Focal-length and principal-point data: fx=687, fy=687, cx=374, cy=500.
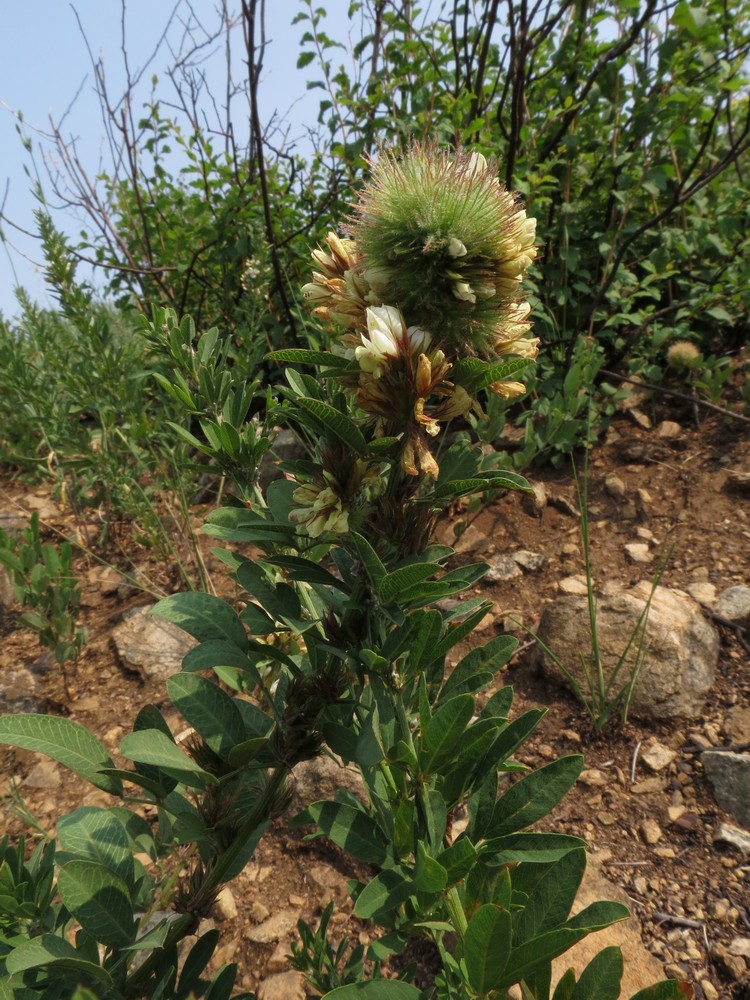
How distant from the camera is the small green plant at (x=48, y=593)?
2.36 m

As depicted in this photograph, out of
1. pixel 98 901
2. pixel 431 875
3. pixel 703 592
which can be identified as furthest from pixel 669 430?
pixel 98 901

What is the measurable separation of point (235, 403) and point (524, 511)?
6.16 feet

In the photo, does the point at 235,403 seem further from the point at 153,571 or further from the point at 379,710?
the point at 153,571

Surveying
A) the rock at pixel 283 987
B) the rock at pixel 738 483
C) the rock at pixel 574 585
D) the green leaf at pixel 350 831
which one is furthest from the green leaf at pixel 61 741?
the rock at pixel 738 483

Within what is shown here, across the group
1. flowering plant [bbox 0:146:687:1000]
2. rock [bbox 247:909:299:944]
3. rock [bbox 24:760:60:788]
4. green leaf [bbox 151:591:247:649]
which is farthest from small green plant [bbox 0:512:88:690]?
green leaf [bbox 151:591:247:649]

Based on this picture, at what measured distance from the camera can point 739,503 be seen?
102 inches

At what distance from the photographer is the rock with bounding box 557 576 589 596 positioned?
235cm

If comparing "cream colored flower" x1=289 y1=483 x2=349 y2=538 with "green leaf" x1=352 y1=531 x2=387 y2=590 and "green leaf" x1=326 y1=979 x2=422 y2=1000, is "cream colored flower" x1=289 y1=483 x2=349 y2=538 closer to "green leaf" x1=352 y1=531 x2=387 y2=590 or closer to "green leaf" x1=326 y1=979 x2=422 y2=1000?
"green leaf" x1=352 y1=531 x2=387 y2=590

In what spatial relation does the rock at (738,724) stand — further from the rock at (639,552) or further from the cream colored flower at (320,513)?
the cream colored flower at (320,513)

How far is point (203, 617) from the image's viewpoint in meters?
0.98

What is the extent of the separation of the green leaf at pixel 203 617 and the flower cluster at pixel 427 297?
0.24m

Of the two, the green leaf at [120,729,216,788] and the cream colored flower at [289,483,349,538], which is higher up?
the cream colored flower at [289,483,349,538]

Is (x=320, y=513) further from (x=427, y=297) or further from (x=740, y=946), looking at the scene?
(x=740, y=946)

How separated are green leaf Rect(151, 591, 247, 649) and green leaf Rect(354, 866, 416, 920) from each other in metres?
0.35
